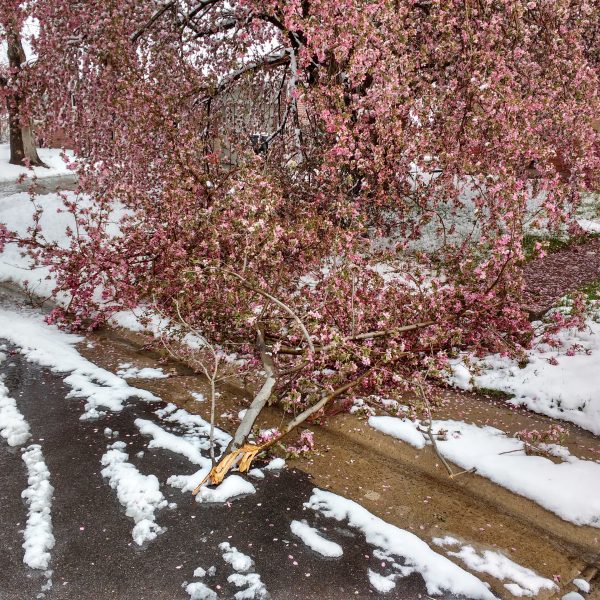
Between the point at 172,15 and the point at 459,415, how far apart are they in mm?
7318

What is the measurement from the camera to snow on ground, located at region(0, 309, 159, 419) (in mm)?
5109

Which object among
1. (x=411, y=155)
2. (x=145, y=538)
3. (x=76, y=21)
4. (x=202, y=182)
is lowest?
(x=145, y=538)

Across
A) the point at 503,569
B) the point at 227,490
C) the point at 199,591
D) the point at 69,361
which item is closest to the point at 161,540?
the point at 199,591

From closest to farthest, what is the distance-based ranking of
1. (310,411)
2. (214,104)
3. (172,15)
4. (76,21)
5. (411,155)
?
1. (310,411)
2. (411,155)
3. (76,21)
4. (172,15)
5. (214,104)

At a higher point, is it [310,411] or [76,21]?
[76,21]

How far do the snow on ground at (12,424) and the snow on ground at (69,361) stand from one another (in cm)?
47

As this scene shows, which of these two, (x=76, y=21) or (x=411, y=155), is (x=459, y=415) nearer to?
(x=411, y=155)

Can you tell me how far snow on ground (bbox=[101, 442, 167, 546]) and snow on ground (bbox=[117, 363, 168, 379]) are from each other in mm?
1458

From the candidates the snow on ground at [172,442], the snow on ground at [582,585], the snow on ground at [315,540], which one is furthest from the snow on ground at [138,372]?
the snow on ground at [582,585]

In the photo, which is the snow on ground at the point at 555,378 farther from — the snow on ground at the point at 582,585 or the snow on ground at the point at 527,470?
the snow on ground at the point at 582,585

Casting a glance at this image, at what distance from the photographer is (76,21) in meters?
7.82

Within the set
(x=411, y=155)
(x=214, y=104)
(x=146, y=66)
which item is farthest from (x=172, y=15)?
(x=411, y=155)

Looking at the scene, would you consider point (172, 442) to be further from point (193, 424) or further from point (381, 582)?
point (381, 582)

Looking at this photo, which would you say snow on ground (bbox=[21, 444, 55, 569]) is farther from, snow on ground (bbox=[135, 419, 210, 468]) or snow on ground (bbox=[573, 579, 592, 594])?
snow on ground (bbox=[573, 579, 592, 594])
